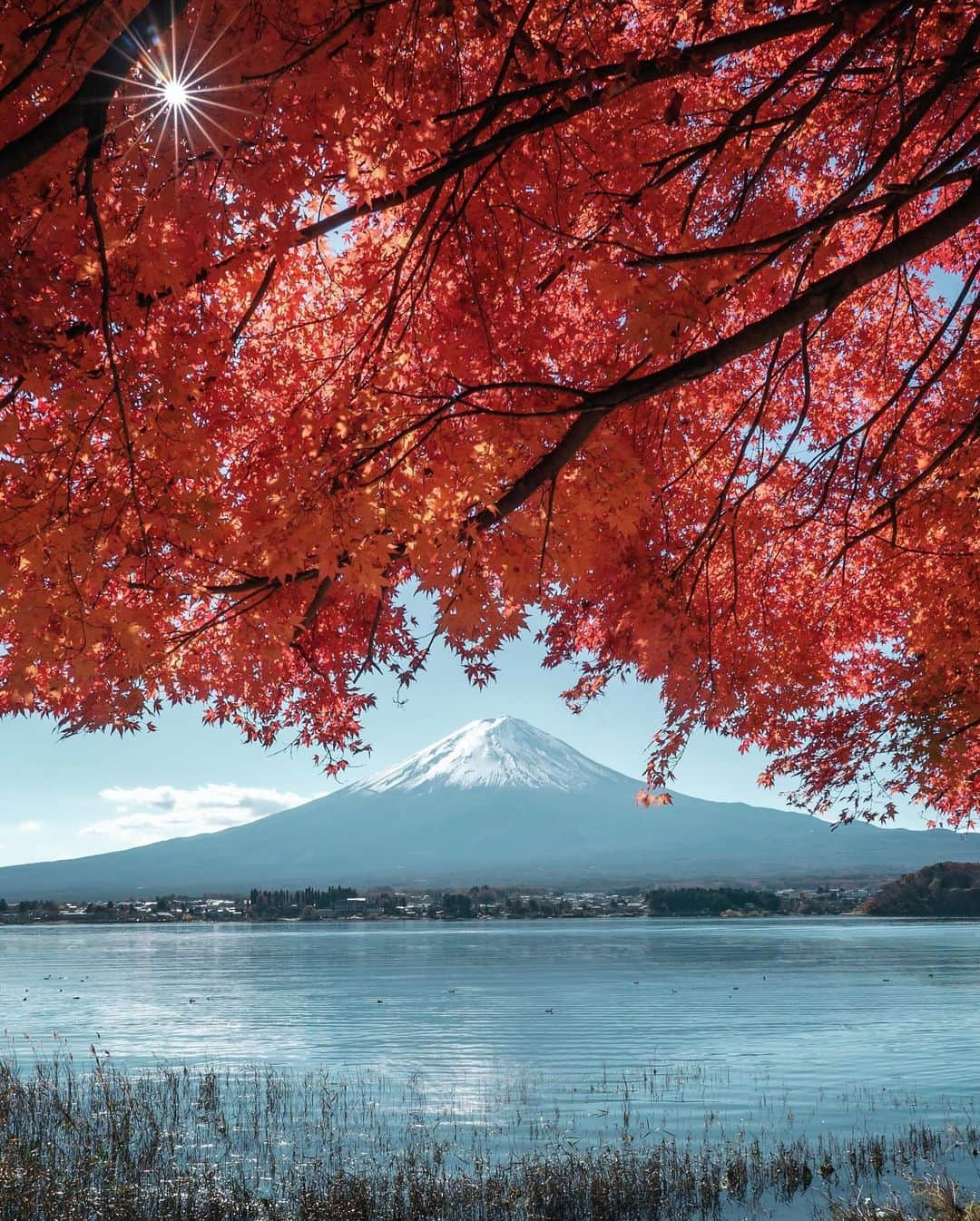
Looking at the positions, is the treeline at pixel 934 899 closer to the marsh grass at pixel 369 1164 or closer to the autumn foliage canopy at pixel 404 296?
the marsh grass at pixel 369 1164

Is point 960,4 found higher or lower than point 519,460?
higher

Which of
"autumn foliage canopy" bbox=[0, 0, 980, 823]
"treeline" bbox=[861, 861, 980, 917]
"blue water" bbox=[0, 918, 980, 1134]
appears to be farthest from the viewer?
"treeline" bbox=[861, 861, 980, 917]

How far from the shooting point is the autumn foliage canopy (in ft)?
13.2

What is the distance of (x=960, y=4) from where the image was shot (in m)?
5.05

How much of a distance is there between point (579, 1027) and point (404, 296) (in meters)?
36.3

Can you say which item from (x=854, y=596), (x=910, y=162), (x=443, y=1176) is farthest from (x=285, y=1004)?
(x=910, y=162)

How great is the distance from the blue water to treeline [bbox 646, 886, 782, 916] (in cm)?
10405

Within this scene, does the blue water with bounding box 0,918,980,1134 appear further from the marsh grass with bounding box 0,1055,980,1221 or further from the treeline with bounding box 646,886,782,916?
the treeline with bounding box 646,886,782,916

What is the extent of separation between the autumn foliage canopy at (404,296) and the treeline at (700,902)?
189412 millimetres

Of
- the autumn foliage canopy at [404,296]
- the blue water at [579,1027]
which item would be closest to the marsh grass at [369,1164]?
the blue water at [579,1027]

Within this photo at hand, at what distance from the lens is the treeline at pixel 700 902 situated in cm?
18812

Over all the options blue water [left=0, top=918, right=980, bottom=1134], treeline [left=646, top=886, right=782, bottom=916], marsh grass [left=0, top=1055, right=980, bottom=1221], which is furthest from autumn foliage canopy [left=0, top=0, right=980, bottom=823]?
treeline [left=646, top=886, right=782, bottom=916]

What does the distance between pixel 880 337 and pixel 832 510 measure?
1.49m

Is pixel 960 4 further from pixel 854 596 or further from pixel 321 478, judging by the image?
pixel 854 596
